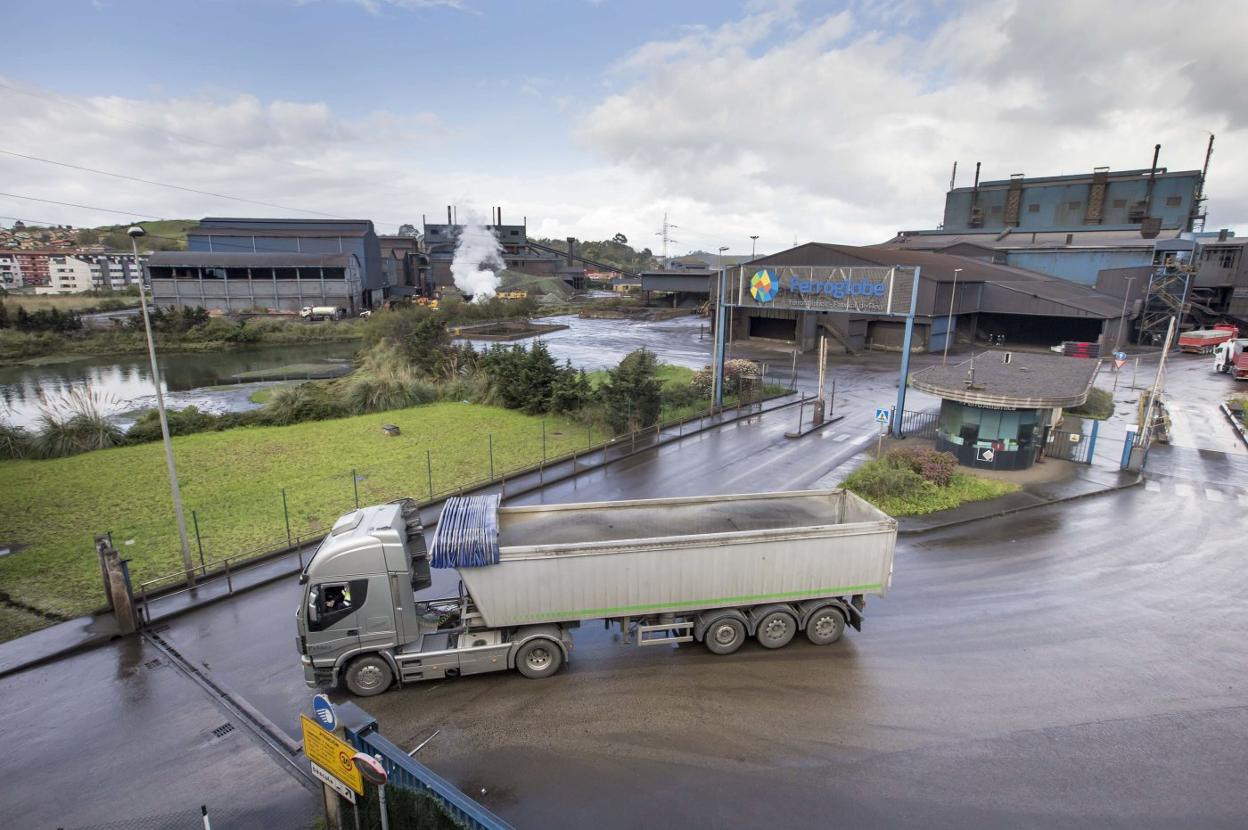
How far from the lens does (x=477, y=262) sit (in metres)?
104

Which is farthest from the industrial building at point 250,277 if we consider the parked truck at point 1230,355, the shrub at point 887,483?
the parked truck at point 1230,355

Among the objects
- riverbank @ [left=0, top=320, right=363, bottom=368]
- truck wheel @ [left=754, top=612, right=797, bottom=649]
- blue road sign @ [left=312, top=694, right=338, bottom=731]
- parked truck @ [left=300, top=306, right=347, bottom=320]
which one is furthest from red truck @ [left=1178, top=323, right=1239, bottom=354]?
parked truck @ [left=300, top=306, right=347, bottom=320]

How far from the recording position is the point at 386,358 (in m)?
38.6

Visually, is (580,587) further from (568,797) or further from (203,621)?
(203,621)

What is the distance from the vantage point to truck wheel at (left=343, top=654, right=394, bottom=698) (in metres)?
10.3

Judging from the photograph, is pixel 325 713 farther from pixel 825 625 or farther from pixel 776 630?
pixel 825 625

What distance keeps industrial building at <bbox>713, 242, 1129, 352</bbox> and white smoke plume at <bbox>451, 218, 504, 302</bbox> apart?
5122 cm

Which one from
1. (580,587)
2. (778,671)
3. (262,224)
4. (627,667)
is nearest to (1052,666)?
(778,671)

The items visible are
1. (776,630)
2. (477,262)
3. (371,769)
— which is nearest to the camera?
(371,769)

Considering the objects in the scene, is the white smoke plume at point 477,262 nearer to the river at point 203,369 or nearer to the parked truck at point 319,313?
the parked truck at point 319,313

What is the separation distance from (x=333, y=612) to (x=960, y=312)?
53.2m

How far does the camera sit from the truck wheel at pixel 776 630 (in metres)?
11.4

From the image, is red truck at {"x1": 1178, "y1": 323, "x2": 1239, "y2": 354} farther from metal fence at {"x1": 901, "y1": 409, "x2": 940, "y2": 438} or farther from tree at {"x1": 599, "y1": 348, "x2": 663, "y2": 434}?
tree at {"x1": 599, "y1": 348, "x2": 663, "y2": 434}

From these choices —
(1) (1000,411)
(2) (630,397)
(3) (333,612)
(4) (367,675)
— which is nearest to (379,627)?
(3) (333,612)
